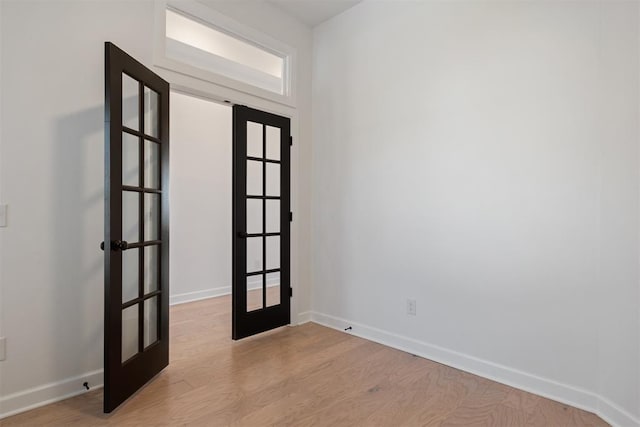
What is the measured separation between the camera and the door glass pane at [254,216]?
10.6 ft

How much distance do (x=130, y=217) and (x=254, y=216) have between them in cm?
120

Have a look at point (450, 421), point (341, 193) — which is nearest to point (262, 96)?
point (341, 193)

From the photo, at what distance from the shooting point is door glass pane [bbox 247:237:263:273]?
3.21 metres

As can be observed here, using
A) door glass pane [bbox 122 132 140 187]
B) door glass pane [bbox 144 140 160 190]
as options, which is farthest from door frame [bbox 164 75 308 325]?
door glass pane [bbox 122 132 140 187]

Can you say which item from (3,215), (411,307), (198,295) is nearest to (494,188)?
(411,307)

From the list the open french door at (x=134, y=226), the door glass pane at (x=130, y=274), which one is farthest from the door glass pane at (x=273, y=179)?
the door glass pane at (x=130, y=274)

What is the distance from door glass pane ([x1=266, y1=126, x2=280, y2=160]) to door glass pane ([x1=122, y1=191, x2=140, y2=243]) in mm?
1351

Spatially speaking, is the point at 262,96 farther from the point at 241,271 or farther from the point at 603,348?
the point at 603,348

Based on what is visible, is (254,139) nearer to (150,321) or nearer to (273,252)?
(273,252)

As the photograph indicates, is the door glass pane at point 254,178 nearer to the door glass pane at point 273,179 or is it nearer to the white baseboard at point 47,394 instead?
the door glass pane at point 273,179

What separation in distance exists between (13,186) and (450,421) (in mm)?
2780

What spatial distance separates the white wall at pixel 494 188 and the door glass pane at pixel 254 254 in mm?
762

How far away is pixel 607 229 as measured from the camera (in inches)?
78.9

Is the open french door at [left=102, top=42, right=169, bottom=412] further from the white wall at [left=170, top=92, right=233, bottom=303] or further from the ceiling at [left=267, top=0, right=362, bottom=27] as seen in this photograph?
the white wall at [left=170, top=92, right=233, bottom=303]
